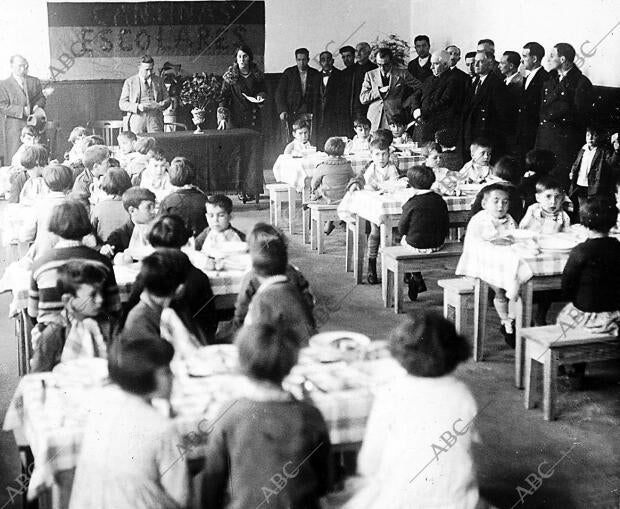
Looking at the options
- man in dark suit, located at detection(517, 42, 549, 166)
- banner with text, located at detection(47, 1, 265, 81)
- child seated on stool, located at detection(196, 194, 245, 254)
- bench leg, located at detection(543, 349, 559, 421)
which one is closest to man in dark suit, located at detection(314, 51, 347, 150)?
banner with text, located at detection(47, 1, 265, 81)

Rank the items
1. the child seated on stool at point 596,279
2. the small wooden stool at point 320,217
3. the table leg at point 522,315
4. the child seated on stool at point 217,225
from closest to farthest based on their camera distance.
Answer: the child seated on stool at point 596,279 < the table leg at point 522,315 < the child seated on stool at point 217,225 < the small wooden stool at point 320,217

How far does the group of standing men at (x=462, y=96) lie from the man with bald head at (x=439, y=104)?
0.4 inches

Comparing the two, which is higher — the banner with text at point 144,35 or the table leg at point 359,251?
the banner with text at point 144,35

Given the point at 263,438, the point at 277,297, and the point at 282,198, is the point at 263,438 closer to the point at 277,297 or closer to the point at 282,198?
the point at 277,297

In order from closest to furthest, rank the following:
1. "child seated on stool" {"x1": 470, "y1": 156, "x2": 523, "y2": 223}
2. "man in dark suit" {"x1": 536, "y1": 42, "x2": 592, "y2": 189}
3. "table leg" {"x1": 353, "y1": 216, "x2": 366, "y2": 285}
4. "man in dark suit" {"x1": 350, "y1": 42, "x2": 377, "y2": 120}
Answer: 1. "child seated on stool" {"x1": 470, "y1": 156, "x2": 523, "y2": 223}
2. "table leg" {"x1": 353, "y1": 216, "x2": 366, "y2": 285}
3. "man in dark suit" {"x1": 536, "y1": 42, "x2": 592, "y2": 189}
4. "man in dark suit" {"x1": 350, "y1": 42, "x2": 377, "y2": 120}

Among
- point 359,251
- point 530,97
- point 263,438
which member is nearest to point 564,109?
point 530,97

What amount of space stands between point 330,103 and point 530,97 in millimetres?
3754

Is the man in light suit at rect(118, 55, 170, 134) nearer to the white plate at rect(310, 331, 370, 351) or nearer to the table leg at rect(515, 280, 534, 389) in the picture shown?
the table leg at rect(515, 280, 534, 389)

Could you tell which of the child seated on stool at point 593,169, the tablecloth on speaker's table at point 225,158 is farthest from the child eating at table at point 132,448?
the tablecloth on speaker's table at point 225,158

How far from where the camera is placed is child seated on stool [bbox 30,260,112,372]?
3729 mm

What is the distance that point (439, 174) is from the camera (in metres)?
7.41

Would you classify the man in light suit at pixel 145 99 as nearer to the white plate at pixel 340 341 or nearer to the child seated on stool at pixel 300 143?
the child seated on stool at pixel 300 143

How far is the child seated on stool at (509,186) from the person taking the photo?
626cm

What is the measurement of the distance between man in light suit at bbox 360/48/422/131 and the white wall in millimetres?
1180
